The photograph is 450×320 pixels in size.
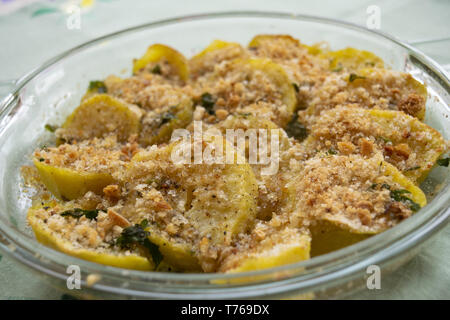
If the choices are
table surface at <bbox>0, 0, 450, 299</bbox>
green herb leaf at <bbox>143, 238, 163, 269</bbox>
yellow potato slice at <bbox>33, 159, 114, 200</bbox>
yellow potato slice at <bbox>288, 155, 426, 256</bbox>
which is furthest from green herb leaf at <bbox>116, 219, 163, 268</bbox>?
table surface at <bbox>0, 0, 450, 299</bbox>

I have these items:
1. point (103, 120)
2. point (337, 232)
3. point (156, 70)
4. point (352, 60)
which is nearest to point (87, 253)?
point (337, 232)

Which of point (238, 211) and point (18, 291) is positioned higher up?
point (238, 211)

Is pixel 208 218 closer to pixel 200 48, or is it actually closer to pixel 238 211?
pixel 238 211

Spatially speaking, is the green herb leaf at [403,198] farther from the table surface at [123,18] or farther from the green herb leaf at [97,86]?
the green herb leaf at [97,86]

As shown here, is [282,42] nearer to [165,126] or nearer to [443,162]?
[165,126]

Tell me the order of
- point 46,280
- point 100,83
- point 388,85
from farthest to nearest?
point 100,83, point 388,85, point 46,280

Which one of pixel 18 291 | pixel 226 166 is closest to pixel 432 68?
pixel 226 166

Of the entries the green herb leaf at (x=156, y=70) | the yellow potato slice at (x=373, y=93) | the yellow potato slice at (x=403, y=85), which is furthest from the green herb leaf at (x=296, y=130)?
the green herb leaf at (x=156, y=70)
